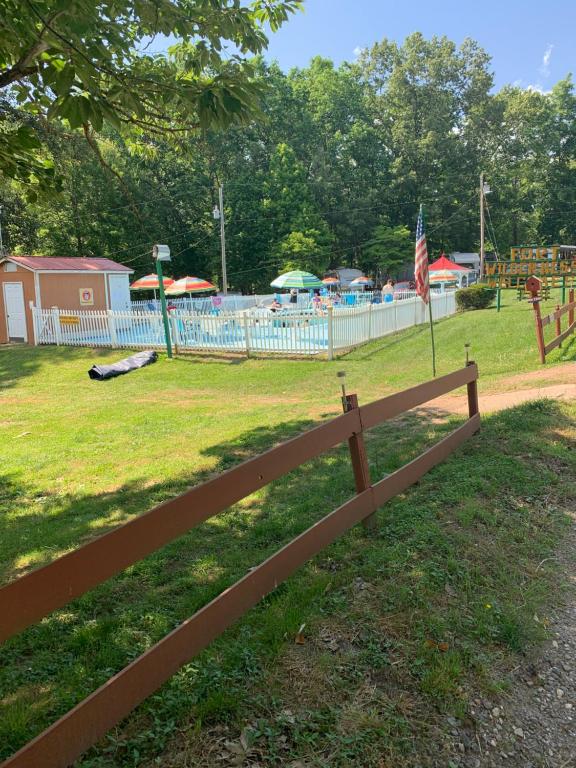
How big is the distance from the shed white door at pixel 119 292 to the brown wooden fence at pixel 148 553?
2019cm

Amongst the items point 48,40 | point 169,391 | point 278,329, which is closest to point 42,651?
point 48,40

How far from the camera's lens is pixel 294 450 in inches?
120

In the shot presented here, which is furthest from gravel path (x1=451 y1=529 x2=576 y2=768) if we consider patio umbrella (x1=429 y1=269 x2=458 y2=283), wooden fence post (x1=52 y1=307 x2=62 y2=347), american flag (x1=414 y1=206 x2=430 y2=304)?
patio umbrella (x1=429 y1=269 x2=458 y2=283)

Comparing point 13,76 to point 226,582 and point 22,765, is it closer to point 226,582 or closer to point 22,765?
point 226,582

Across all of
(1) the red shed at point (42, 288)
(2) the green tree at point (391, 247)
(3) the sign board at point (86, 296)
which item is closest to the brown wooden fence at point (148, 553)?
(1) the red shed at point (42, 288)

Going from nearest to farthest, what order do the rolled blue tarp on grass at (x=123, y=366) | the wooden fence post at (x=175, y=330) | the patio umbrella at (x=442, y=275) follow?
the rolled blue tarp on grass at (x=123, y=366), the wooden fence post at (x=175, y=330), the patio umbrella at (x=442, y=275)

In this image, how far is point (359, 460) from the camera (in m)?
3.59

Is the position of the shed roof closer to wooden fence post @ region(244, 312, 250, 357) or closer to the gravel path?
wooden fence post @ region(244, 312, 250, 357)

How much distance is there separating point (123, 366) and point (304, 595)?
12.3 meters

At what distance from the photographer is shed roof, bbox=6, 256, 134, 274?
19672 millimetres

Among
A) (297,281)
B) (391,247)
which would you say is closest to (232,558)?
(297,281)

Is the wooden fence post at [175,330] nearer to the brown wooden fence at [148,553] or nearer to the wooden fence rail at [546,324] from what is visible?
the wooden fence rail at [546,324]

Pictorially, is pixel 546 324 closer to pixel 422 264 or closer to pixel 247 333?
pixel 422 264

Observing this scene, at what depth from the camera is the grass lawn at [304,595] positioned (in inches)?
85.4
